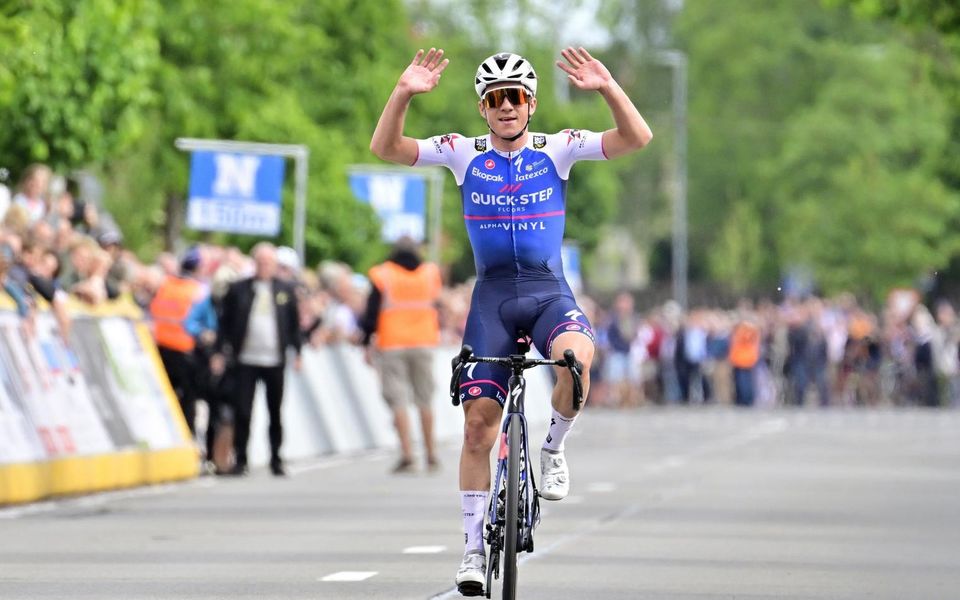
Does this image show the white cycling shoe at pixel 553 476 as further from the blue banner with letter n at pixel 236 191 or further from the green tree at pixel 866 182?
the green tree at pixel 866 182

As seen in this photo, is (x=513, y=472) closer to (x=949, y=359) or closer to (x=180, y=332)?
(x=180, y=332)

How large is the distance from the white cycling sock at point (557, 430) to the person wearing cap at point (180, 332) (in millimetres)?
11714

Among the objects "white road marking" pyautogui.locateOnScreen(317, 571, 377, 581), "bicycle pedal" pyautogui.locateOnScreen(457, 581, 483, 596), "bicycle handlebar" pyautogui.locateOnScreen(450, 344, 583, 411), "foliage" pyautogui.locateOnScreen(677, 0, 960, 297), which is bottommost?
"white road marking" pyautogui.locateOnScreen(317, 571, 377, 581)

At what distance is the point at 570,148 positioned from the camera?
427 inches

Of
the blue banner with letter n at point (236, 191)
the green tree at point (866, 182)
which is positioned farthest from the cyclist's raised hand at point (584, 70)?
the green tree at point (866, 182)

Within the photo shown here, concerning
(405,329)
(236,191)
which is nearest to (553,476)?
(405,329)

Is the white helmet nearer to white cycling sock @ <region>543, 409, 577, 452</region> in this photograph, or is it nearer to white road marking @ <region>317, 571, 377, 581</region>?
white cycling sock @ <region>543, 409, 577, 452</region>

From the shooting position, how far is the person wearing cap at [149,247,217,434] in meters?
22.2

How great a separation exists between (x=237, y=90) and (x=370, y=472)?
19537mm

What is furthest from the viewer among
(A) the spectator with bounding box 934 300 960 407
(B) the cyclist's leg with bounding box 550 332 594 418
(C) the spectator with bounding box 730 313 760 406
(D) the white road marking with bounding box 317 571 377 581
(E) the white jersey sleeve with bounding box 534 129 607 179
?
(A) the spectator with bounding box 934 300 960 407

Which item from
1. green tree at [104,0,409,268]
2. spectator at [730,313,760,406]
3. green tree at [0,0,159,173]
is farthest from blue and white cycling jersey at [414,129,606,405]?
spectator at [730,313,760,406]

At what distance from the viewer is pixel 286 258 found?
23281mm

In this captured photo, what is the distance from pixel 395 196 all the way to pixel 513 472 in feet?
90.1

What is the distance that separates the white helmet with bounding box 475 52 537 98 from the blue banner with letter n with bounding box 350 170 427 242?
2643 centimetres
